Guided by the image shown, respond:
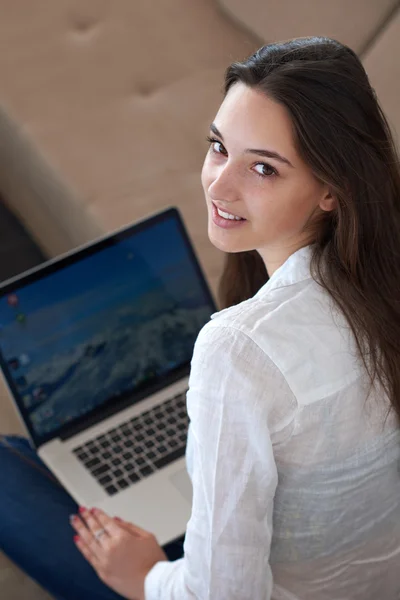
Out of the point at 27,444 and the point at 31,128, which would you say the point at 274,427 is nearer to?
the point at 27,444

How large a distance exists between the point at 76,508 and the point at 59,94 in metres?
1.04

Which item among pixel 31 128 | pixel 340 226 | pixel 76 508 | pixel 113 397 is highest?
pixel 31 128

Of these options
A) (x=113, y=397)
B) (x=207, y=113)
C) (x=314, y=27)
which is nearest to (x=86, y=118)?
(x=207, y=113)

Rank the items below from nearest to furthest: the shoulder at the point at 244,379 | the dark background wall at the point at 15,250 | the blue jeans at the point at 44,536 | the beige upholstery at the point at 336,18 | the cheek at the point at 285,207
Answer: the shoulder at the point at 244,379 < the cheek at the point at 285,207 < the blue jeans at the point at 44,536 < the beige upholstery at the point at 336,18 < the dark background wall at the point at 15,250

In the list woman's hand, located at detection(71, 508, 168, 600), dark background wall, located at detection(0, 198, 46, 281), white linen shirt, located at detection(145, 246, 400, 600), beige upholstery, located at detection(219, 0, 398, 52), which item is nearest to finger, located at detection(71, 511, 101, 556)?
woman's hand, located at detection(71, 508, 168, 600)

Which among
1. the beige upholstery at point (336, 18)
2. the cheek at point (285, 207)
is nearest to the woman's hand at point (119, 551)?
the cheek at point (285, 207)

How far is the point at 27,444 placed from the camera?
1.49m

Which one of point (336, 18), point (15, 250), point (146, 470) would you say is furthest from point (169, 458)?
point (336, 18)

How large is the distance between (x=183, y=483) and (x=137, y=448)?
4.1 inches

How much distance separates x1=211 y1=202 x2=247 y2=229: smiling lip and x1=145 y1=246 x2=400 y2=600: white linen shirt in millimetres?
92

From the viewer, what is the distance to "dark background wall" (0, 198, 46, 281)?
7.11ft

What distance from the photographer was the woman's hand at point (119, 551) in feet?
4.01

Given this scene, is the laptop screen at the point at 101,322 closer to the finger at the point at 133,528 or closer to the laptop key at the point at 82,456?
the laptop key at the point at 82,456

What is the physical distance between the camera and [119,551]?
1240 mm
